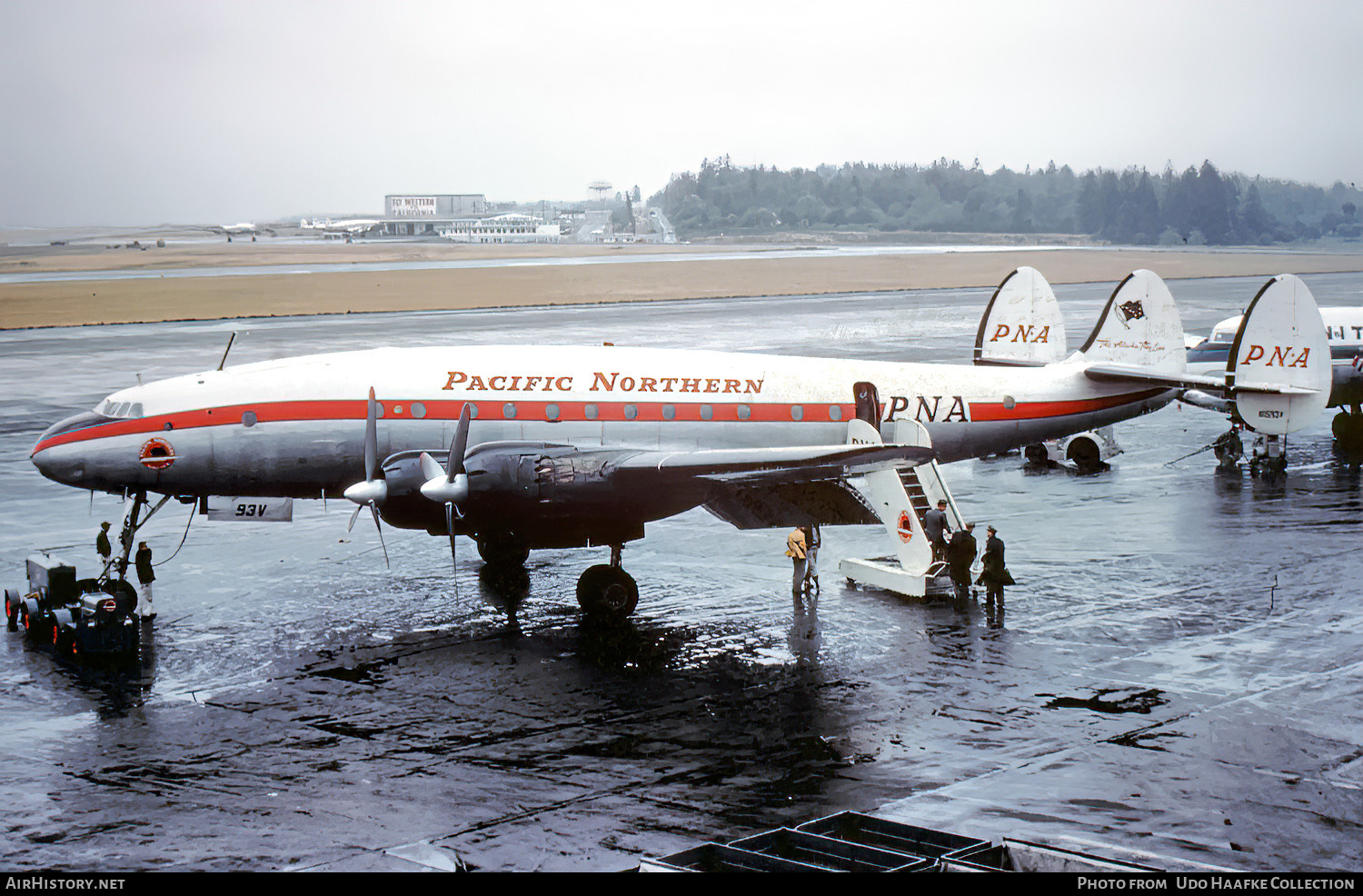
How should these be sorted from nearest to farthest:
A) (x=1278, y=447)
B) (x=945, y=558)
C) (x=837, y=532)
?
(x=945, y=558) < (x=837, y=532) < (x=1278, y=447)

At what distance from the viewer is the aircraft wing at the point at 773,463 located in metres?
20.7

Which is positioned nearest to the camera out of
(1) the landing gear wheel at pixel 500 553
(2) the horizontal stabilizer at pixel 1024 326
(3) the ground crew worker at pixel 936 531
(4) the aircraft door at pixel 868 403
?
(3) the ground crew worker at pixel 936 531

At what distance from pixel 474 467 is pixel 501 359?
4673 millimetres

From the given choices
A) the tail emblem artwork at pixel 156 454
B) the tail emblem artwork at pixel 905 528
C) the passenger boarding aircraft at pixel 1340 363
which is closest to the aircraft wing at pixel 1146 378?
the tail emblem artwork at pixel 905 528

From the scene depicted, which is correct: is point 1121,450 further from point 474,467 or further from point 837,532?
point 474,467

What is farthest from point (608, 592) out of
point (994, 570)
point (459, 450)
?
point (994, 570)

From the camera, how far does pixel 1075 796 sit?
15188 mm

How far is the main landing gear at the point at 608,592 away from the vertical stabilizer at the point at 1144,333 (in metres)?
14.9

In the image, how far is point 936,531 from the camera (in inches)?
1019

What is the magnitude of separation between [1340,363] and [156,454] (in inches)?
1558

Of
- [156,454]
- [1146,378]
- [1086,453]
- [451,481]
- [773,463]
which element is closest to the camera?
[773,463]

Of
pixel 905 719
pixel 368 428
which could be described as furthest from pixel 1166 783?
pixel 368 428

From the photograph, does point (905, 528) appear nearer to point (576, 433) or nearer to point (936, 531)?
point (936, 531)

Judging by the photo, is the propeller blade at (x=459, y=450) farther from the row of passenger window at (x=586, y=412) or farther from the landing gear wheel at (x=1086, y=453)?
the landing gear wheel at (x=1086, y=453)
